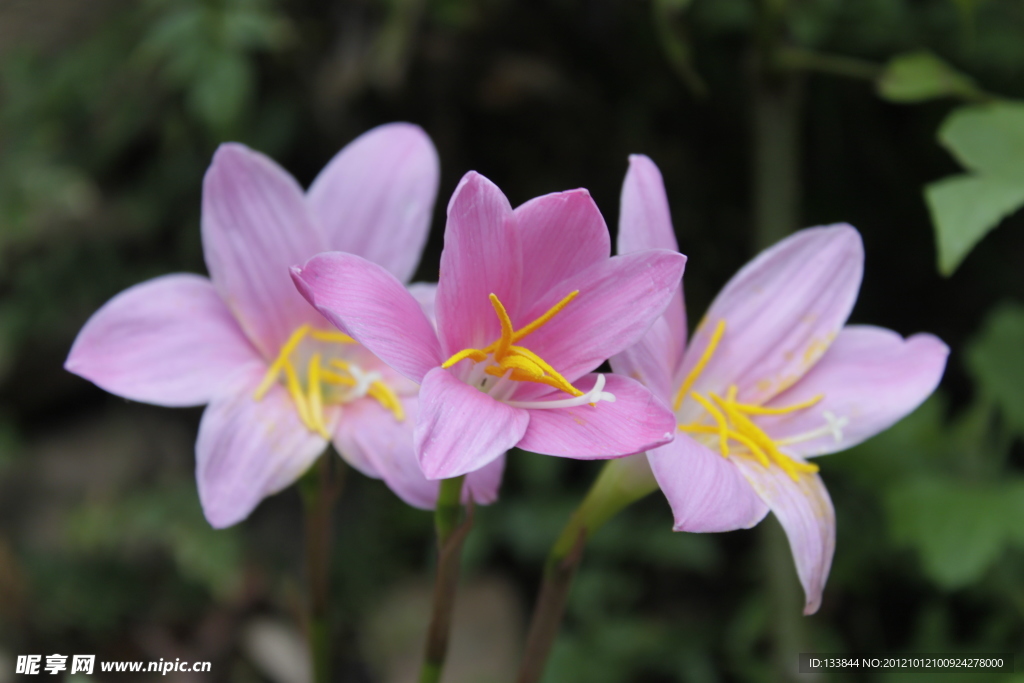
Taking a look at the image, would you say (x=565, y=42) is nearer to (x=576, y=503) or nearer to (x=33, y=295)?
(x=576, y=503)

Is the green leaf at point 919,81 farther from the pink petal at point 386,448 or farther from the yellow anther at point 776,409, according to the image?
the pink petal at point 386,448

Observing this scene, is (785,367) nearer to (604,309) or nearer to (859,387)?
(859,387)

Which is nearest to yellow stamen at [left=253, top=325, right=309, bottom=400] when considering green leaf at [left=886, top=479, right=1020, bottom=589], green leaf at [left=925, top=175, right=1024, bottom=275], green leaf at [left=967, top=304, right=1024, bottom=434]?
green leaf at [left=925, top=175, right=1024, bottom=275]

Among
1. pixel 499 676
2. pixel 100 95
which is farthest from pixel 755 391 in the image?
pixel 100 95

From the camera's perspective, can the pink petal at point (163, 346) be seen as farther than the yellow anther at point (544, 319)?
Yes

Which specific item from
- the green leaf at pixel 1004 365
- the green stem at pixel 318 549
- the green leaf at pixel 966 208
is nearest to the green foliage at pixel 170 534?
the green stem at pixel 318 549

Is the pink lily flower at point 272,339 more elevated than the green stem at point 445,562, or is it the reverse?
the pink lily flower at point 272,339
